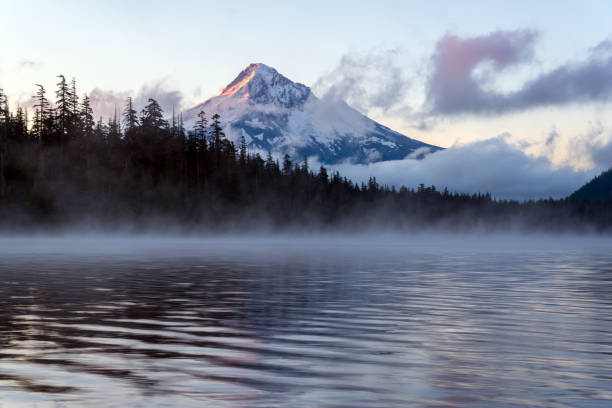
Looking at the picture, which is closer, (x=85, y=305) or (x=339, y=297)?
(x=85, y=305)

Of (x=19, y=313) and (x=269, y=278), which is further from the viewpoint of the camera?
(x=269, y=278)

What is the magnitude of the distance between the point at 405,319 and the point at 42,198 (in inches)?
7429

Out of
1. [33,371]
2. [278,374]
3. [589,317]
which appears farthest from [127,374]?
[589,317]

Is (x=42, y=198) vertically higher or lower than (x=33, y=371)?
higher

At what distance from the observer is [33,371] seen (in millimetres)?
13438

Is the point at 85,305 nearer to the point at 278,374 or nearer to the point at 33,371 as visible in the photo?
the point at 33,371

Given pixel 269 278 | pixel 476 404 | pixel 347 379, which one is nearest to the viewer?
pixel 476 404

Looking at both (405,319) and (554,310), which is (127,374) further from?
(554,310)

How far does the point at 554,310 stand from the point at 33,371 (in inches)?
686

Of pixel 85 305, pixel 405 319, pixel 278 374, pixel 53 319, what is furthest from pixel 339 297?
pixel 278 374

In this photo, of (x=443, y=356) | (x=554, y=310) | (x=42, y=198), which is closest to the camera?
(x=443, y=356)

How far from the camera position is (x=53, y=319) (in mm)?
21500

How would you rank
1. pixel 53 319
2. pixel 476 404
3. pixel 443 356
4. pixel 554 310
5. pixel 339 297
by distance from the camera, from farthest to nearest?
pixel 339 297 < pixel 554 310 < pixel 53 319 < pixel 443 356 < pixel 476 404

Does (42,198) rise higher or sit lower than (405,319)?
higher
